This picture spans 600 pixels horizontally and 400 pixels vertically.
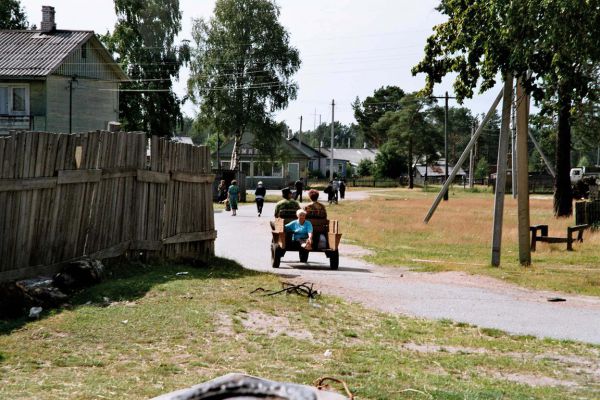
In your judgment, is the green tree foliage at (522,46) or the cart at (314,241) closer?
the green tree foliage at (522,46)

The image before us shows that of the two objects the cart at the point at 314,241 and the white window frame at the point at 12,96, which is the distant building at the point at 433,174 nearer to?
the white window frame at the point at 12,96

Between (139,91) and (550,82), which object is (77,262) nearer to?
(550,82)

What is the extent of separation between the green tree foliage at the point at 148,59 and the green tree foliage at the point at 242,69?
188 centimetres

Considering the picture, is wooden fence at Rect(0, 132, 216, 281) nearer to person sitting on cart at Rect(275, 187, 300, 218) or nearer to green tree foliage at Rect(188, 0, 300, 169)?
person sitting on cart at Rect(275, 187, 300, 218)

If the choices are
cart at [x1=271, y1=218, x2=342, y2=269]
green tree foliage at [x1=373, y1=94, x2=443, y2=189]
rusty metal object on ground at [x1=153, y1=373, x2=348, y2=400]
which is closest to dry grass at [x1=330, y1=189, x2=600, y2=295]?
cart at [x1=271, y1=218, x2=342, y2=269]

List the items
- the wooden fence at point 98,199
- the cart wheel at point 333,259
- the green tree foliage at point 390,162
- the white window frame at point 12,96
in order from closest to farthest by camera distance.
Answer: the wooden fence at point 98,199 → the cart wheel at point 333,259 → the white window frame at point 12,96 → the green tree foliage at point 390,162

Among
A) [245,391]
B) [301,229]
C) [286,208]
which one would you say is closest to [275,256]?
[301,229]

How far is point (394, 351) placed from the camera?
8539 millimetres

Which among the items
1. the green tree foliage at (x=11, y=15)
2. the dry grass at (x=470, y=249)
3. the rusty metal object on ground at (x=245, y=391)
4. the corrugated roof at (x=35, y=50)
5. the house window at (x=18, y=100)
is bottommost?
the dry grass at (x=470, y=249)

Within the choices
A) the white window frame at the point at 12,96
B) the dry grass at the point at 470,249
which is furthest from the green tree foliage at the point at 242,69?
the dry grass at the point at 470,249

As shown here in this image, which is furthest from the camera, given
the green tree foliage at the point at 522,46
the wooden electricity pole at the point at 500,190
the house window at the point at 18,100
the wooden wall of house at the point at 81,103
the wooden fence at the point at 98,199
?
the wooden wall of house at the point at 81,103

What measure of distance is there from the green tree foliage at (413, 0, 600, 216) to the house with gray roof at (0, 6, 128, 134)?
2754 cm

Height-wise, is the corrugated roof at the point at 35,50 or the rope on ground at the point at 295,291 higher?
the corrugated roof at the point at 35,50

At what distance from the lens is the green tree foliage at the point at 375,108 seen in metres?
133
